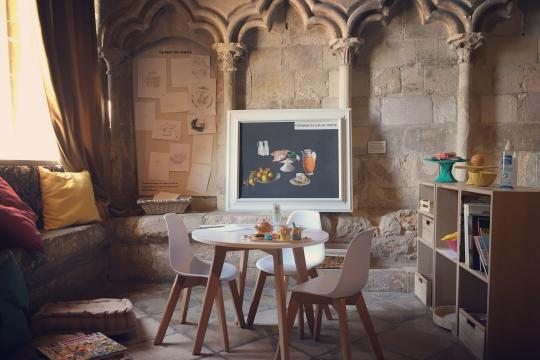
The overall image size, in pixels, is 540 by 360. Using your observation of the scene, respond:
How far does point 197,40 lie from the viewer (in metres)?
3.96

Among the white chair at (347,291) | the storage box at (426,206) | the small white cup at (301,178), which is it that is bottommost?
the white chair at (347,291)

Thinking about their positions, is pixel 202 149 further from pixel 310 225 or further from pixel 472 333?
pixel 472 333

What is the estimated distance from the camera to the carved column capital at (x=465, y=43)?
11.8ft

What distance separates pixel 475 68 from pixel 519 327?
2650mm

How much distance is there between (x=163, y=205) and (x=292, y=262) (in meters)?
1.55

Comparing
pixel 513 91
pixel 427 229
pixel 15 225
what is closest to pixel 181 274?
pixel 15 225

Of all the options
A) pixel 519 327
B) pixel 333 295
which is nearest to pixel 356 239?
pixel 333 295

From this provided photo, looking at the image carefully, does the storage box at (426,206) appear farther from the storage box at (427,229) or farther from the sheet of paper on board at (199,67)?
the sheet of paper on board at (199,67)

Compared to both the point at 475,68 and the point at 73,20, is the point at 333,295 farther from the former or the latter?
the point at 73,20

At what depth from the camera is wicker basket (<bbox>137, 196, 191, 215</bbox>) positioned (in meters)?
3.70

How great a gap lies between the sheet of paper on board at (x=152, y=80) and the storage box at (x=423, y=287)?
2.95 metres

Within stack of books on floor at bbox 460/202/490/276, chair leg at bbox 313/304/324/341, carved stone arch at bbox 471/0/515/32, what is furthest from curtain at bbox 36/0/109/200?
carved stone arch at bbox 471/0/515/32

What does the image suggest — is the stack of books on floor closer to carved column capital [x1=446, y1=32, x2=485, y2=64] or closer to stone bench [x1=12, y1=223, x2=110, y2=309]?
carved column capital [x1=446, y1=32, x2=485, y2=64]

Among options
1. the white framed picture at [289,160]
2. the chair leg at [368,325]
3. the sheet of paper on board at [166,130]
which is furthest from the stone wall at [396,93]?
the chair leg at [368,325]
